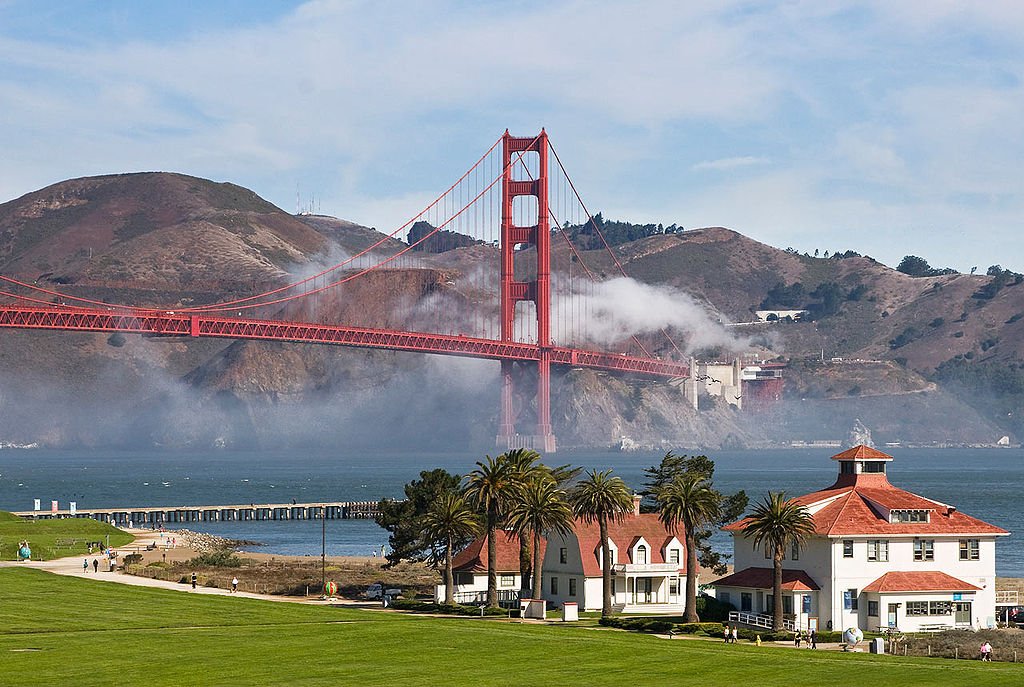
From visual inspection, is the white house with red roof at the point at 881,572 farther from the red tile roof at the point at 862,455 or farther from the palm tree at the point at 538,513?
the palm tree at the point at 538,513

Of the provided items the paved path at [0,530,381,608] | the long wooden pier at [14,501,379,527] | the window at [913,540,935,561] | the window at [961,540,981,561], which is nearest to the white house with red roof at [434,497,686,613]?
the paved path at [0,530,381,608]

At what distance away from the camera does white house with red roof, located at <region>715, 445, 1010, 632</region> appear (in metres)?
67.8

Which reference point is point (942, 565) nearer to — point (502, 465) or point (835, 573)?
point (835, 573)

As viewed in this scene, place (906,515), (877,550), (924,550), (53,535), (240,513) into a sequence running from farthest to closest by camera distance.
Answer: (240,513), (53,535), (906,515), (924,550), (877,550)

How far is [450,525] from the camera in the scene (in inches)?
2955

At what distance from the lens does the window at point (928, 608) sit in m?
67.8

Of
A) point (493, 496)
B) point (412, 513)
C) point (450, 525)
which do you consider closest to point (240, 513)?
point (412, 513)

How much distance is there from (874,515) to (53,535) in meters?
64.7

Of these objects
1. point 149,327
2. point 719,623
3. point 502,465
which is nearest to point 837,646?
point 719,623

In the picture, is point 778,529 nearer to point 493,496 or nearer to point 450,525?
→ point 493,496

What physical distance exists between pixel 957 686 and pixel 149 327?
5740 inches

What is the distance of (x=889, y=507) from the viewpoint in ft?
232

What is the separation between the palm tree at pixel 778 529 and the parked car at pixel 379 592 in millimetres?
19881

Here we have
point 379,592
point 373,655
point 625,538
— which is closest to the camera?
point 373,655
